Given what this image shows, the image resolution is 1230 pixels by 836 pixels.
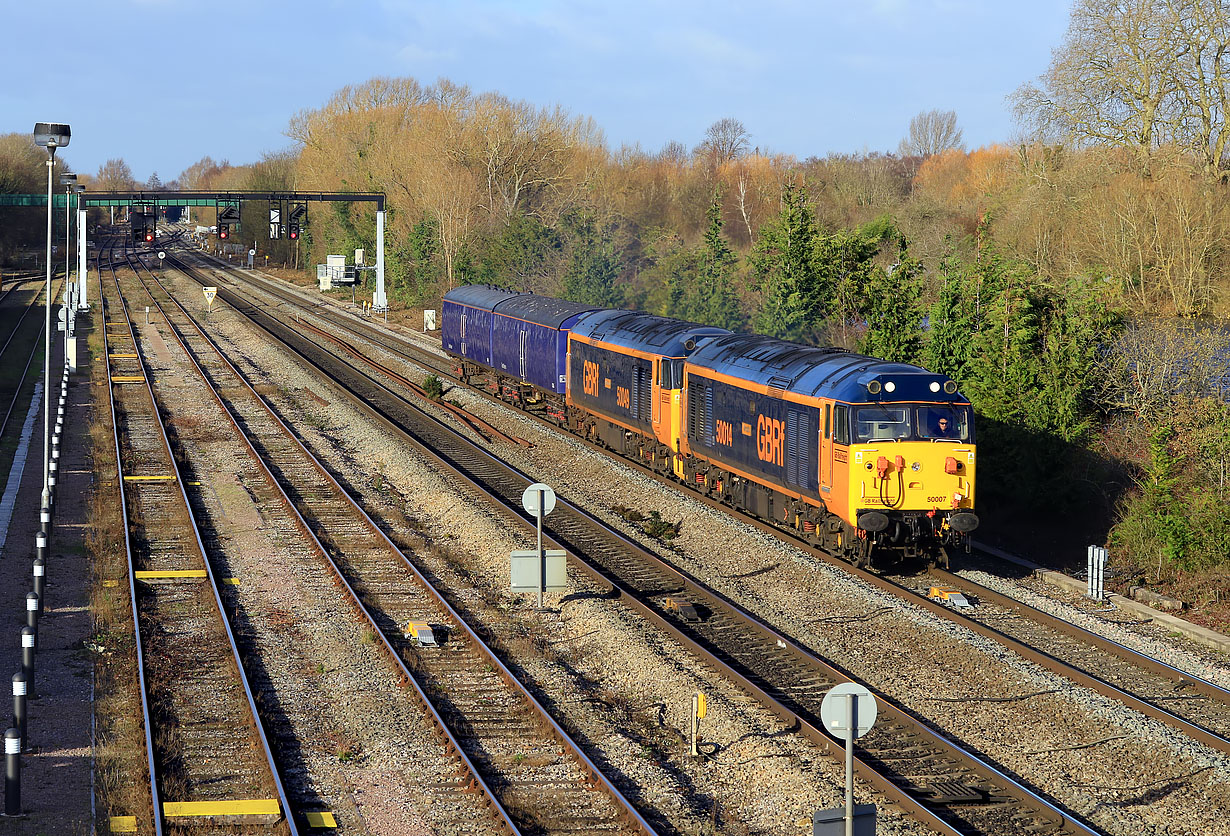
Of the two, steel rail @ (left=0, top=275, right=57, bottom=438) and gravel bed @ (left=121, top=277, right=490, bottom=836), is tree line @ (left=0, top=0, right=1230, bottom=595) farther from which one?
steel rail @ (left=0, top=275, right=57, bottom=438)

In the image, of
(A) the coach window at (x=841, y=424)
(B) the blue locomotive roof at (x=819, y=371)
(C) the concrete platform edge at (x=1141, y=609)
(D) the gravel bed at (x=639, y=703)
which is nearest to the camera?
(D) the gravel bed at (x=639, y=703)

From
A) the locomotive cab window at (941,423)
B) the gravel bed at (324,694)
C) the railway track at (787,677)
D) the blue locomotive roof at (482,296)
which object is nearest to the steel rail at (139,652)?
the gravel bed at (324,694)

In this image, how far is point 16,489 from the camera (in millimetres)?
→ 26484

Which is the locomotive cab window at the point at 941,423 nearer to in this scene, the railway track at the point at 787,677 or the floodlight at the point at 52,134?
the railway track at the point at 787,677

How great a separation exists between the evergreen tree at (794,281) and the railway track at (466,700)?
16462mm

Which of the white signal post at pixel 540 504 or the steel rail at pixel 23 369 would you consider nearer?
the white signal post at pixel 540 504

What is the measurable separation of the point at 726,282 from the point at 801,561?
28.5m

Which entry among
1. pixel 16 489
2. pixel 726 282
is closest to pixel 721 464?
pixel 16 489

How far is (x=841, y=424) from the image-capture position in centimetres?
1967

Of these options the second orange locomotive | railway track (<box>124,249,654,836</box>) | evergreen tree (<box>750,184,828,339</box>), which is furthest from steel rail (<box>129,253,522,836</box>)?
evergreen tree (<box>750,184,828,339</box>)

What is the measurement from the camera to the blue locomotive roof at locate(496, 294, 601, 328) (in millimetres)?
35094

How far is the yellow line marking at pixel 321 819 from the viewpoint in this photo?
448 inches

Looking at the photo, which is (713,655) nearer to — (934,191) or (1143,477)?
(1143,477)

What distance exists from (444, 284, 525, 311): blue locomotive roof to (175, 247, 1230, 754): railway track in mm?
21315
